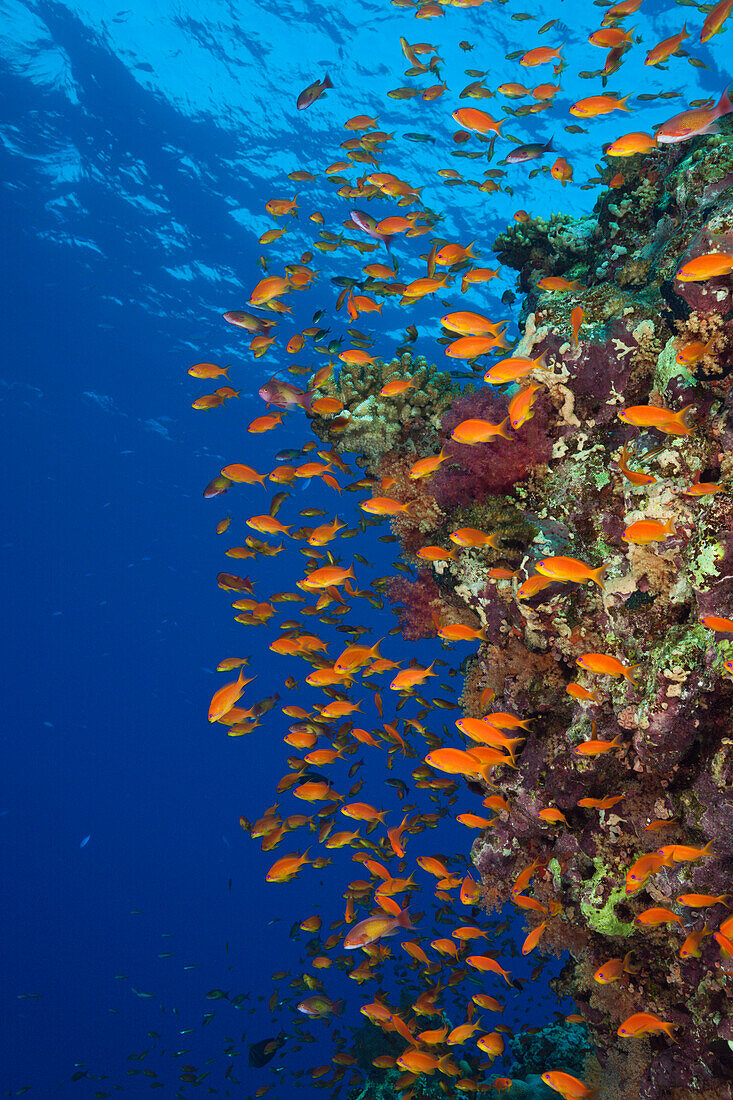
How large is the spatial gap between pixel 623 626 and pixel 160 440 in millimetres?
34529

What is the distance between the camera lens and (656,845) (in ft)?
12.4

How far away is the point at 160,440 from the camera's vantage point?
3472cm

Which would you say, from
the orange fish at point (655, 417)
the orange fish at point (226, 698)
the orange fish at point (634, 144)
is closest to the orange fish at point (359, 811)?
the orange fish at point (226, 698)

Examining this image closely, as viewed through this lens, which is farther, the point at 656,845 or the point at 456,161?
the point at 456,161

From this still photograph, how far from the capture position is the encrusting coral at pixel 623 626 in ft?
11.9

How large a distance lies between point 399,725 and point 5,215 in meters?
26.3

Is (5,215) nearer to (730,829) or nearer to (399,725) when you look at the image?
(399,725)

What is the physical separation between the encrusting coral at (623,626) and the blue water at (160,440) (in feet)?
23.6

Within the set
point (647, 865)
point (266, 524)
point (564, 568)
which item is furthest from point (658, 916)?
point (266, 524)

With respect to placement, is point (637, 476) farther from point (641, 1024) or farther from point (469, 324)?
point (641, 1024)

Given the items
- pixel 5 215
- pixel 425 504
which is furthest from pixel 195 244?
pixel 425 504

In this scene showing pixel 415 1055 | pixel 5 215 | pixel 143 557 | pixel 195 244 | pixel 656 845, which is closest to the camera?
pixel 656 845

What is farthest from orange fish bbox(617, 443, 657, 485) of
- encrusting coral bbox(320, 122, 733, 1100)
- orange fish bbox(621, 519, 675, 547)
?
orange fish bbox(621, 519, 675, 547)

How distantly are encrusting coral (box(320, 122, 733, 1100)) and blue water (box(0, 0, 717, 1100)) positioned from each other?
7.20 metres
